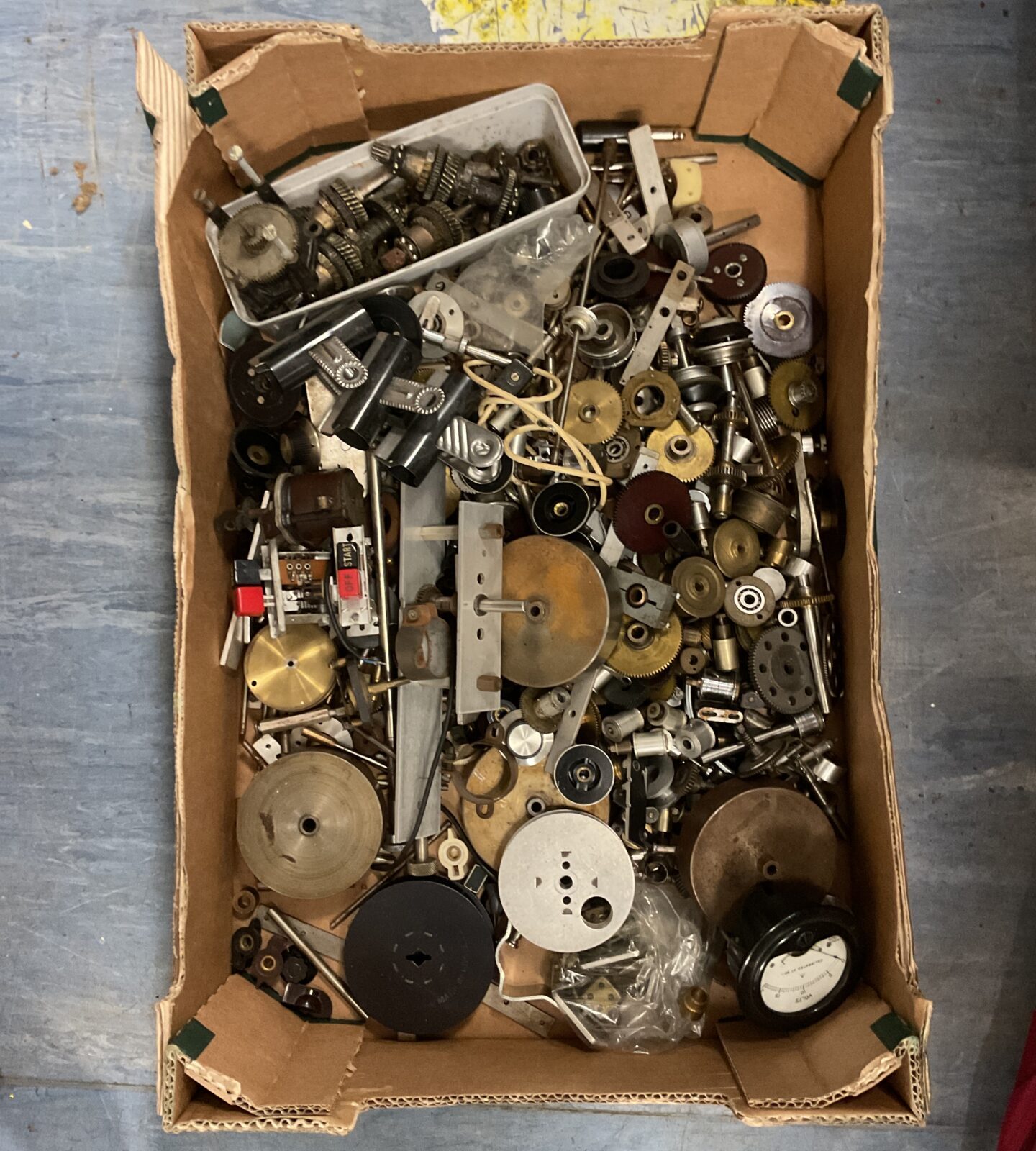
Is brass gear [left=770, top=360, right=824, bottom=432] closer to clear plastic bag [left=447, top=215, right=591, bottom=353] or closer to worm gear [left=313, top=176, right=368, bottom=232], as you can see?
clear plastic bag [left=447, top=215, right=591, bottom=353]

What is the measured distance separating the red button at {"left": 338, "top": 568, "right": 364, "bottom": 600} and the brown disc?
2.82 feet

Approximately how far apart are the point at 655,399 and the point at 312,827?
98 centimetres

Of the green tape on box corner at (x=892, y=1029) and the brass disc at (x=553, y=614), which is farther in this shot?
the brass disc at (x=553, y=614)

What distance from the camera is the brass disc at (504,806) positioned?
1578 millimetres

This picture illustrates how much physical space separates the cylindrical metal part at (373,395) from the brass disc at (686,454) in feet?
1.38

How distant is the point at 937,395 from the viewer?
5.69 ft

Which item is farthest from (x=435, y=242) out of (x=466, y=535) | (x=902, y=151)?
(x=902, y=151)

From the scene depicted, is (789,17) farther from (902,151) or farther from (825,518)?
(825,518)

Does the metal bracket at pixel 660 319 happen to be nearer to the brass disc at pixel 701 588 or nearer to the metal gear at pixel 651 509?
the metal gear at pixel 651 509

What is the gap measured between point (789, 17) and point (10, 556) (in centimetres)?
174

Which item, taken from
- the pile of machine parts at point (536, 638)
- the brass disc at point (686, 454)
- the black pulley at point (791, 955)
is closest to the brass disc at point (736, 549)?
the pile of machine parts at point (536, 638)

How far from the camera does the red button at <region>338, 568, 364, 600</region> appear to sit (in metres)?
1.46

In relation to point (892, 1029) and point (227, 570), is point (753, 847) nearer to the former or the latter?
point (892, 1029)

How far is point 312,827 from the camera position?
4.90 ft
